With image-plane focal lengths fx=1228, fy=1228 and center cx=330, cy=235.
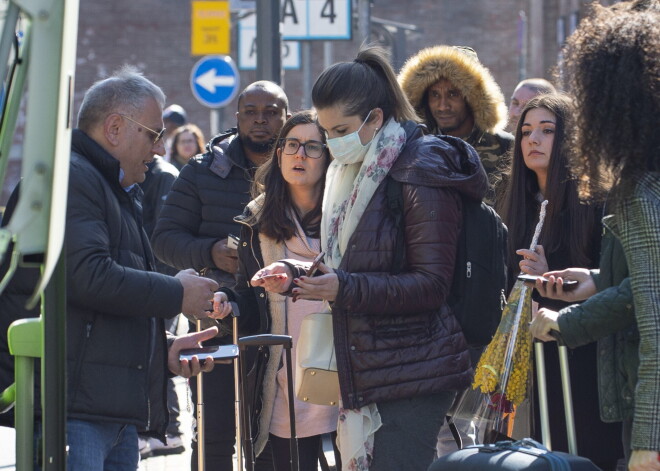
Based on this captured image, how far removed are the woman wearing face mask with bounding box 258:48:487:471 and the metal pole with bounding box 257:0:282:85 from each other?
5268 millimetres

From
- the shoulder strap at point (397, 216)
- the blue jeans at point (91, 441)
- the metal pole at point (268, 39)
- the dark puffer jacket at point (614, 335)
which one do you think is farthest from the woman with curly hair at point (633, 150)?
the metal pole at point (268, 39)

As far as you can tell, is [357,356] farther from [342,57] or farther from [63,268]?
[342,57]

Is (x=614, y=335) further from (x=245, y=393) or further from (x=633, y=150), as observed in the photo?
(x=245, y=393)

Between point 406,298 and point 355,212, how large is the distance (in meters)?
0.38

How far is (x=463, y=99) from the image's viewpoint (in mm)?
6324

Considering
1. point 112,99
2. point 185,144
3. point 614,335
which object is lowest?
point 614,335

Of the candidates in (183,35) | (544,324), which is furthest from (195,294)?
(183,35)

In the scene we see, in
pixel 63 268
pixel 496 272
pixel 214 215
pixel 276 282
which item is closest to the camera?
pixel 63 268

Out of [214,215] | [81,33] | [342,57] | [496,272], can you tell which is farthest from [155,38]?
[496,272]

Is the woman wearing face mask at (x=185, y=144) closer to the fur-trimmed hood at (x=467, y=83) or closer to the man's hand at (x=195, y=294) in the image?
the fur-trimmed hood at (x=467, y=83)

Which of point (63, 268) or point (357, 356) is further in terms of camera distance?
point (357, 356)

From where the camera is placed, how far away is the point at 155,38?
96.1ft

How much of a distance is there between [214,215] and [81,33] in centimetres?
2432

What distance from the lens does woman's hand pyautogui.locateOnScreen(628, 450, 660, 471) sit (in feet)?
10.4
